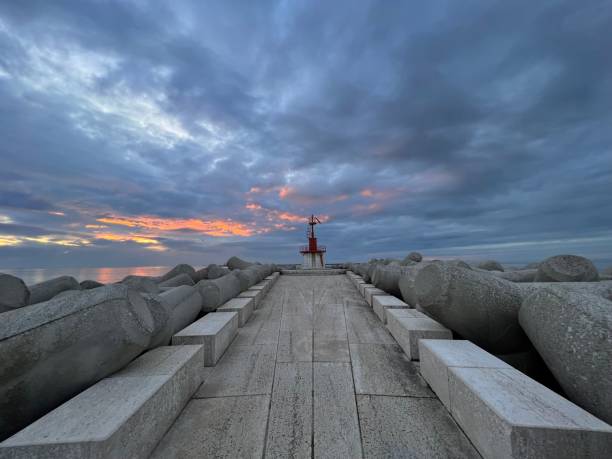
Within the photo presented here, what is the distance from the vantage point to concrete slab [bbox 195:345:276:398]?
121 inches

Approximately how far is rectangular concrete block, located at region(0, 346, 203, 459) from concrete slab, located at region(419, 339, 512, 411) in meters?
2.75

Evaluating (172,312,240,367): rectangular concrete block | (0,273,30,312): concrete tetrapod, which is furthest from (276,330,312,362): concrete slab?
(0,273,30,312): concrete tetrapod

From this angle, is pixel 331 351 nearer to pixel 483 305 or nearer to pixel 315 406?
pixel 315 406

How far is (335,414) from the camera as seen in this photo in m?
2.63

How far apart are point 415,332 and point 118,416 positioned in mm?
3575

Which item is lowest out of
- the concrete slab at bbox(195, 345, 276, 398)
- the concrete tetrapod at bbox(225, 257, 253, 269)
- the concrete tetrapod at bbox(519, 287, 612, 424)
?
the concrete slab at bbox(195, 345, 276, 398)

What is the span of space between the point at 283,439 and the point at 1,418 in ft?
7.44

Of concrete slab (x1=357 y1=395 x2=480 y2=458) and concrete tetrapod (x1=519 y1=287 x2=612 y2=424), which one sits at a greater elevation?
concrete tetrapod (x1=519 y1=287 x2=612 y2=424)

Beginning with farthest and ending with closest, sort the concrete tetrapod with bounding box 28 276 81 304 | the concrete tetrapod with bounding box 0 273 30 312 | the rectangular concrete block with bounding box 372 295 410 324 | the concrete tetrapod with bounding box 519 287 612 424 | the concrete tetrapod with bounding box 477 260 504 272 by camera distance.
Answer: the concrete tetrapod with bounding box 477 260 504 272 → the rectangular concrete block with bounding box 372 295 410 324 → the concrete tetrapod with bounding box 28 276 81 304 → the concrete tetrapod with bounding box 0 273 30 312 → the concrete tetrapod with bounding box 519 287 612 424

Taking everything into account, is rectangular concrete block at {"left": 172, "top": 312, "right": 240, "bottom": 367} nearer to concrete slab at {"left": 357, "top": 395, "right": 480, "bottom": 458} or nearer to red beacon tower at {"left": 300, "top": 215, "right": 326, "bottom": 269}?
concrete slab at {"left": 357, "top": 395, "right": 480, "bottom": 458}

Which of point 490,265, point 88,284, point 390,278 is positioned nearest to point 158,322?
point 88,284

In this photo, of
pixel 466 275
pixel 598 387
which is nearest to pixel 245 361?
pixel 466 275

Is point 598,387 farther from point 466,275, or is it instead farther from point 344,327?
point 344,327

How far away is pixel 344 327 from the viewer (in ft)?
17.2
